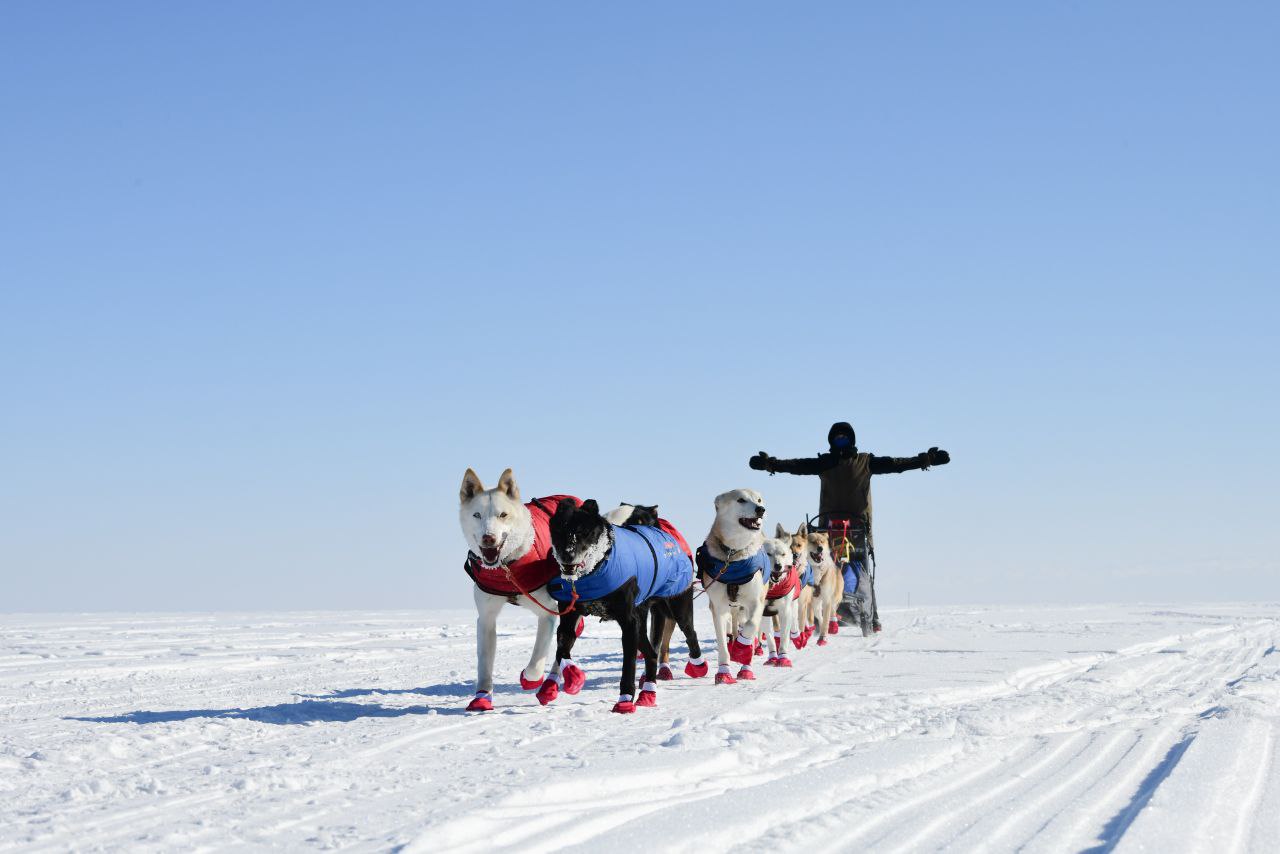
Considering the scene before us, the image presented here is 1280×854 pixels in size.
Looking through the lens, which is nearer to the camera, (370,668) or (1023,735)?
(1023,735)

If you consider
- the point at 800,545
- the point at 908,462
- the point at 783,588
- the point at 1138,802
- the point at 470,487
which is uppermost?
the point at 908,462

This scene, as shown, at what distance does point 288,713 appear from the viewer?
6.92 meters

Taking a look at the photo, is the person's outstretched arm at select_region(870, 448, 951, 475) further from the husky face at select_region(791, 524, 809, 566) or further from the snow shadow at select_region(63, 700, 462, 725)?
the snow shadow at select_region(63, 700, 462, 725)

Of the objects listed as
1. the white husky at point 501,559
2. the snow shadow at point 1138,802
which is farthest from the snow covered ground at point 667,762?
the white husky at point 501,559

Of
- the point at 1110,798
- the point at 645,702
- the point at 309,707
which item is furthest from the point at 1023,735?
the point at 309,707

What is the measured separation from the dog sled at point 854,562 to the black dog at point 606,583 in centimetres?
642

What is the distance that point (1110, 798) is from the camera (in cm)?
423

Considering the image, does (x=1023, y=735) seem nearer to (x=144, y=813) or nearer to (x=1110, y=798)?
(x=1110, y=798)

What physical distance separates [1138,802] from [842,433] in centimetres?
1047

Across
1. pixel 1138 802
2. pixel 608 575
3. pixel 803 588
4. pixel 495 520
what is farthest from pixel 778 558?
pixel 1138 802

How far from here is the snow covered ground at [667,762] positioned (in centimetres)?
367

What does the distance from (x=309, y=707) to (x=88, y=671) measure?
4180mm

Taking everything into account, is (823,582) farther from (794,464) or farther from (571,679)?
(571,679)

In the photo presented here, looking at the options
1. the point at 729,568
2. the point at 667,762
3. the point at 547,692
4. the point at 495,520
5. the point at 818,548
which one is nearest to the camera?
the point at 667,762
